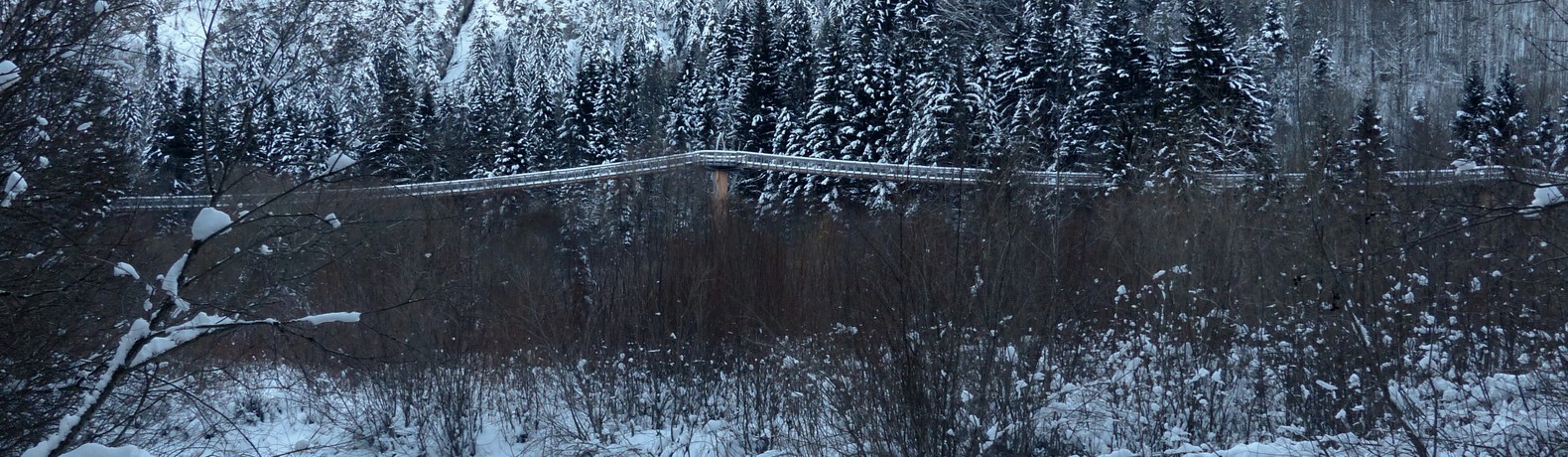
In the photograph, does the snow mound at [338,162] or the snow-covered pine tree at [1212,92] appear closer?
the snow mound at [338,162]

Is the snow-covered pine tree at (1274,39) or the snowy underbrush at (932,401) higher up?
the snow-covered pine tree at (1274,39)

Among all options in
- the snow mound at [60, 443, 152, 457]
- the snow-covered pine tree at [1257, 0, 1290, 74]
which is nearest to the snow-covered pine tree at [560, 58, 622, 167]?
the snow-covered pine tree at [1257, 0, 1290, 74]

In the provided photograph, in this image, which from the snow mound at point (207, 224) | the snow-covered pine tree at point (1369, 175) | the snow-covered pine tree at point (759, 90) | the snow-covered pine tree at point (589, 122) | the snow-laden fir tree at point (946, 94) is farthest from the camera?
the snow-covered pine tree at point (589, 122)

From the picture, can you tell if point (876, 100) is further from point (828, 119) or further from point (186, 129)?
point (186, 129)

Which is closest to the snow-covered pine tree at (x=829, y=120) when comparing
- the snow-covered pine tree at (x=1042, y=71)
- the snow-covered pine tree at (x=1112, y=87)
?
the snow-covered pine tree at (x=1042, y=71)

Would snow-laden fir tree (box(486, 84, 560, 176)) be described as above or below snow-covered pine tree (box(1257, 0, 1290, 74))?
below

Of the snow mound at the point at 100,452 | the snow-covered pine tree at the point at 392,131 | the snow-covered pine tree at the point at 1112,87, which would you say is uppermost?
the snow-covered pine tree at the point at 1112,87

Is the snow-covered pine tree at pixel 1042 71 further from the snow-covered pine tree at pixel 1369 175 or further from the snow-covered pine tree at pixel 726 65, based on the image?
the snow-covered pine tree at pixel 726 65

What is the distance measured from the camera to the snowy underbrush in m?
6.91

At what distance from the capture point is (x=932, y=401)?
668 centimetres

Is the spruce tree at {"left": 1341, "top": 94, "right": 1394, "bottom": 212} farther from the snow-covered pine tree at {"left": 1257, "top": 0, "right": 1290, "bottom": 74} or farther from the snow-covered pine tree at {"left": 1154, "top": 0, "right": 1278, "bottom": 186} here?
the snow-covered pine tree at {"left": 1257, "top": 0, "right": 1290, "bottom": 74}

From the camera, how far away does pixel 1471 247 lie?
43.2 ft

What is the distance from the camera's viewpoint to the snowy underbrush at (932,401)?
6910 mm

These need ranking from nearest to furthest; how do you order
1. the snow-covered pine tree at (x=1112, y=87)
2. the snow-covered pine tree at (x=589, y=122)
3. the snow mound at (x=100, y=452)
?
1. the snow mound at (x=100, y=452)
2. the snow-covered pine tree at (x=1112, y=87)
3. the snow-covered pine tree at (x=589, y=122)
